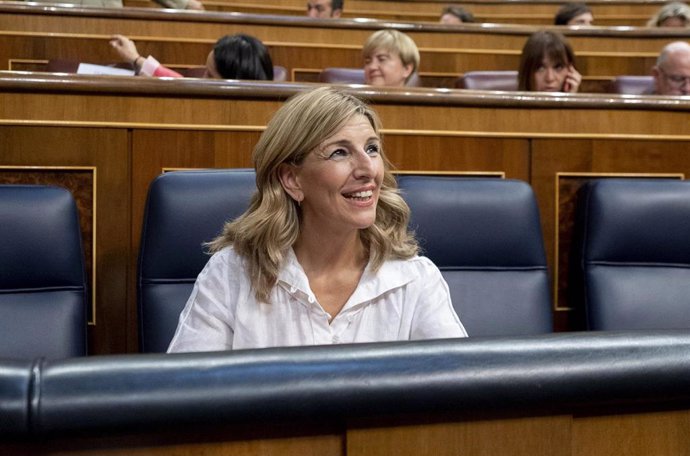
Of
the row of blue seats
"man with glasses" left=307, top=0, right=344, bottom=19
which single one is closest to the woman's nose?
the row of blue seats

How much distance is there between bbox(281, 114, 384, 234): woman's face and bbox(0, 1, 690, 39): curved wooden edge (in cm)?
106

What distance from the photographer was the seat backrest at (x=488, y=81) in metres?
1.58

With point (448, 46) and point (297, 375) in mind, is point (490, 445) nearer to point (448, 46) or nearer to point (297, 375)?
point (297, 375)

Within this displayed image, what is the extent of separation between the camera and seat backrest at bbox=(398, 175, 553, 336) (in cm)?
77

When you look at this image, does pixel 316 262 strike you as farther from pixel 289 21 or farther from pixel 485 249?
pixel 289 21

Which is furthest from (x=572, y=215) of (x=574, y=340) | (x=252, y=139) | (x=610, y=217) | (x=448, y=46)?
(x=448, y=46)

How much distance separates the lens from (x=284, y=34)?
5.61ft

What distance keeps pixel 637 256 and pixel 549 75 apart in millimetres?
560

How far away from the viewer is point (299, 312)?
621mm

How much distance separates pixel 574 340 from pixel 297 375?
0.10 metres

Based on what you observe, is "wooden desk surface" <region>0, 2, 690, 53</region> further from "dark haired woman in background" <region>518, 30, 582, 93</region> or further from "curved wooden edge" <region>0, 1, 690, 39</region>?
"dark haired woman in background" <region>518, 30, 582, 93</region>

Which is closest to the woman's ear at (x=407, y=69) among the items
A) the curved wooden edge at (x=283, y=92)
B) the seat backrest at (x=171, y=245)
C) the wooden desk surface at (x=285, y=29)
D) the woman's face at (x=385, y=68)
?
the woman's face at (x=385, y=68)

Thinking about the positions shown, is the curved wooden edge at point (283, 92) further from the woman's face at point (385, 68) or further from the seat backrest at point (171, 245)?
the woman's face at point (385, 68)

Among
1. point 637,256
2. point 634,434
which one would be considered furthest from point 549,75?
point 634,434
